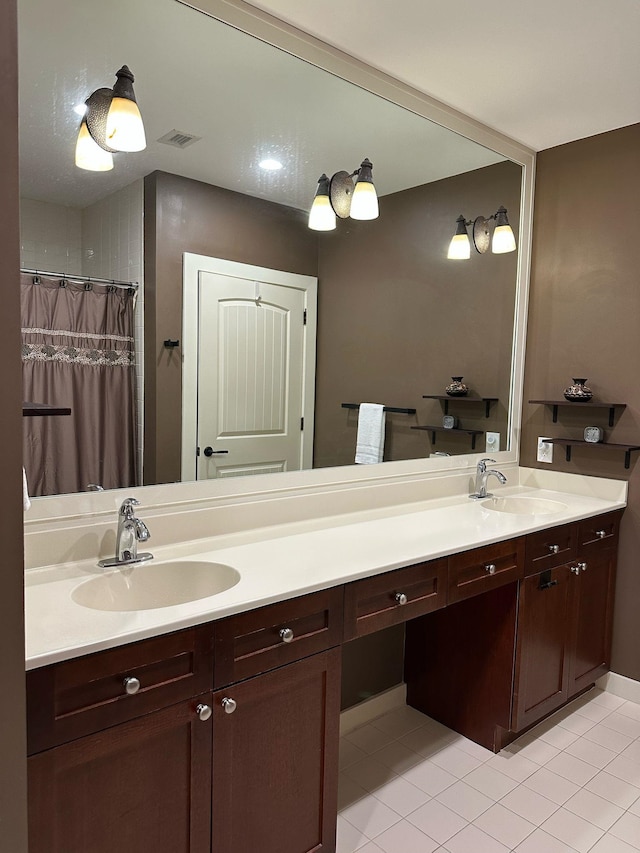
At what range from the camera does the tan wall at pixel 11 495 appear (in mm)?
899

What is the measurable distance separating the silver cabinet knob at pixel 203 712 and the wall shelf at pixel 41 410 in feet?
2.90

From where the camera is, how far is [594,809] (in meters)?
2.06

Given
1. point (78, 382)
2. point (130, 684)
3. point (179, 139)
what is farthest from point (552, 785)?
point (179, 139)

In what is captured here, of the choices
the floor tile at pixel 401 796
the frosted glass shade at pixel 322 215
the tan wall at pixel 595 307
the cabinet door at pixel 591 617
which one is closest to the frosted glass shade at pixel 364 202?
the frosted glass shade at pixel 322 215

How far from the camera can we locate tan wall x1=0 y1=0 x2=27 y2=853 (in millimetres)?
899

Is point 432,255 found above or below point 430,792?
above

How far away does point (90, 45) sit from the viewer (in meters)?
1.63

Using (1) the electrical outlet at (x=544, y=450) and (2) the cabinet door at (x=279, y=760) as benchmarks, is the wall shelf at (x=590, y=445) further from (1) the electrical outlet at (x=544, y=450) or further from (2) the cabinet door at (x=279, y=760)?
(2) the cabinet door at (x=279, y=760)

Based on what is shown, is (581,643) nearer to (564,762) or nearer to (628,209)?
(564,762)

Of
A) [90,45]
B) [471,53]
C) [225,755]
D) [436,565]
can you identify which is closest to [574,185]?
[471,53]

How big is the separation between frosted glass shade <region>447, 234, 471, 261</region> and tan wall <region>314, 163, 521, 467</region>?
Answer: 28mm

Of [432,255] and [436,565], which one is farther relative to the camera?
[432,255]

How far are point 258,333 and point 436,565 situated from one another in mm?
1000

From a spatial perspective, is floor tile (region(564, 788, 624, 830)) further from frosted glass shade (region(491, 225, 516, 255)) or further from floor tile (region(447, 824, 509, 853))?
frosted glass shade (region(491, 225, 516, 255))
